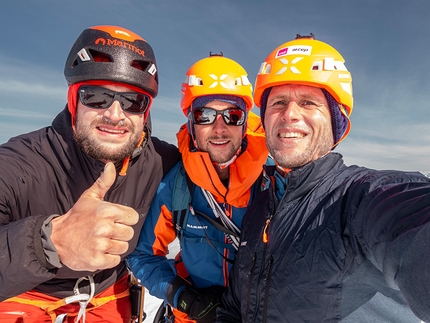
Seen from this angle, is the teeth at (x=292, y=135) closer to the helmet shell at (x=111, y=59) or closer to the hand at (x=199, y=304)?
the helmet shell at (x=111, y=59)

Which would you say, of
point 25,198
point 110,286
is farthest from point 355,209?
point 110,286

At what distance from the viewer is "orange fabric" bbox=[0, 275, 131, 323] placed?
9.25 ft

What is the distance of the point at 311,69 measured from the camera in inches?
87.6

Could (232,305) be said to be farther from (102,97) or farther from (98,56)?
(98,56)

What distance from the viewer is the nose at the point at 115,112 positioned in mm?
2811

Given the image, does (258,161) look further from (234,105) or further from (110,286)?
(110,286)

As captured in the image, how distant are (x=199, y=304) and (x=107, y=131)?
2111mm

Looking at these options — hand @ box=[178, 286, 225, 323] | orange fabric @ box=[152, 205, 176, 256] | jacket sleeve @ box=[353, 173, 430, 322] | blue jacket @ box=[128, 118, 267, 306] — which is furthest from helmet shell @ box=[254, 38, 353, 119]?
hand @ box=[178, 286, 225, 323]

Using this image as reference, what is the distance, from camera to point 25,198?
234 cm

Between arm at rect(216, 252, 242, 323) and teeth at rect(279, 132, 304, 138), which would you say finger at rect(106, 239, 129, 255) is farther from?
teeth at rect(279, 132, 304, 138)

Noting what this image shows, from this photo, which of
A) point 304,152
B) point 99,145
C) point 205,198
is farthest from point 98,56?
point 304,152

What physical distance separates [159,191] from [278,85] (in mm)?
1759

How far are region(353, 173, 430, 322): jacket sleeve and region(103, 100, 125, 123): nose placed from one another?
96.8 inches

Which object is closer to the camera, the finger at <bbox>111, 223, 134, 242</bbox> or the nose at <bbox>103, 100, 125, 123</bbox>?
the finger at <bbox>111, 223, 134, 242</bbox>
